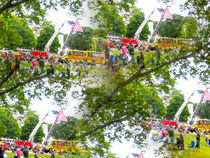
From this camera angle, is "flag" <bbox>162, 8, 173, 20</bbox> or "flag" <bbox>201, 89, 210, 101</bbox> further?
"flag" <bbox>201, 89, 210, 101</bbox>

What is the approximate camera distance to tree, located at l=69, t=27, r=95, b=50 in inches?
275

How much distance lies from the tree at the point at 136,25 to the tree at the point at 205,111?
7.94 feet

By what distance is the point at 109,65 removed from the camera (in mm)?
5855

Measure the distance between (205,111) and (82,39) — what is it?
170 inches

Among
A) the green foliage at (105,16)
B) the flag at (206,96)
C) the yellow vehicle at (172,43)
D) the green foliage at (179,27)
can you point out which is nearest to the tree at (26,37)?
the yellow vehicle at (172,43)

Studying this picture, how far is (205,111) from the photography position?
429 inches

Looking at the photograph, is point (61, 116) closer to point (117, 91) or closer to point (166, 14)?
point (117, 91)

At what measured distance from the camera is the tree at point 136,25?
9125 millimetres

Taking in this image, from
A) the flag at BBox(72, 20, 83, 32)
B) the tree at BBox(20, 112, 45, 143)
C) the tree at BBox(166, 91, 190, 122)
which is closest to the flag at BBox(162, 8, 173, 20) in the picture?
the tree at BBox(166, 91, 190, 122)

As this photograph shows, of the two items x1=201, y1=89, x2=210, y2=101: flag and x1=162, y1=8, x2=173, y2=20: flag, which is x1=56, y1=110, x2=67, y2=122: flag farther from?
x1=201, y1=89, x2=210, y2=101: flag

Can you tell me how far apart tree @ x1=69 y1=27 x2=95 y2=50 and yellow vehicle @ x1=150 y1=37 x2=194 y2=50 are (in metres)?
1.48

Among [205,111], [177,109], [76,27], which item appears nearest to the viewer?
[76,27]

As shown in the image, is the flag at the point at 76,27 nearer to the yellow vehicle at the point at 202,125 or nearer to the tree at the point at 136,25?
the tree at the point at 136,25

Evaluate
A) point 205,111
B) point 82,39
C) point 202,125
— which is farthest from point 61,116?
point 205,111
